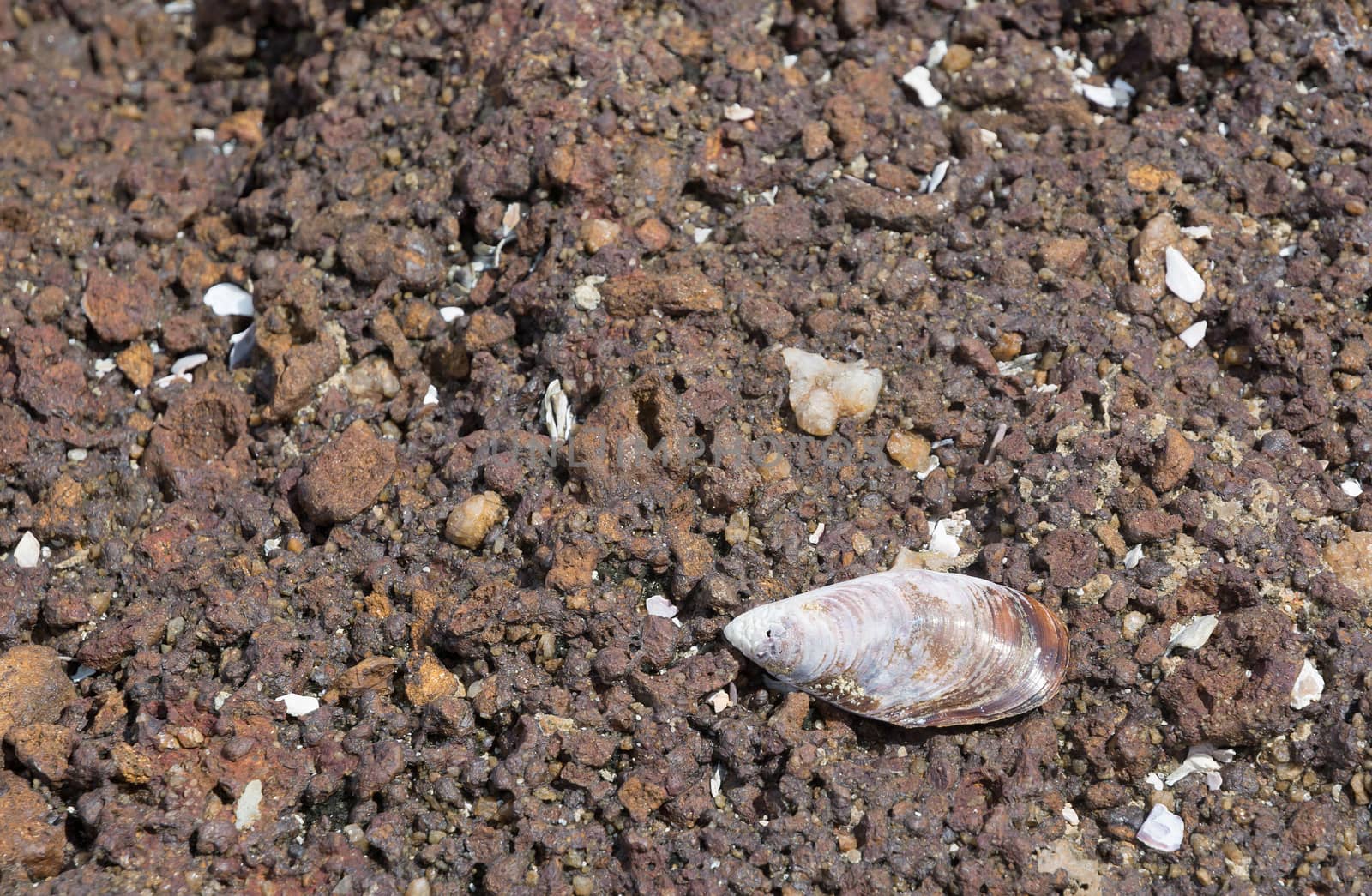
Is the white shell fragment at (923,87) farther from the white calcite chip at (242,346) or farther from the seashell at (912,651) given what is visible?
the white calcite chip at (242,346)

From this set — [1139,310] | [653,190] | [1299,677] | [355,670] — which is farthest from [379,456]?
[1299,677]

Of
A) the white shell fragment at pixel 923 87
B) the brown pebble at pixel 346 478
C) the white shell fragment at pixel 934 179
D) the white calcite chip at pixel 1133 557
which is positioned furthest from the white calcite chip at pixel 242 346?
the white calcite chip at pixel 1133 557

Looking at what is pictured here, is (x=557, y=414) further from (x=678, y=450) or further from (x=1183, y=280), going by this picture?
(x=1183, y=280)

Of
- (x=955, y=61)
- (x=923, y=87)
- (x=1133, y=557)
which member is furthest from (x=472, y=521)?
(x=955, y=61)

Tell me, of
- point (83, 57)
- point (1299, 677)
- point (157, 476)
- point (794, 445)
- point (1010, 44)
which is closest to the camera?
point (1299, 677)

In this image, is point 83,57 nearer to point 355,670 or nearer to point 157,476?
point 157,476

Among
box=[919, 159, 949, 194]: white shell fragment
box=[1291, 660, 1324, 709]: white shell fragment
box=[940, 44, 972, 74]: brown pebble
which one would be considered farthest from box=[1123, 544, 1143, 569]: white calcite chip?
box=[940, 44, 972, 74]: brown pebble

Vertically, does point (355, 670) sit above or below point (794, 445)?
below
